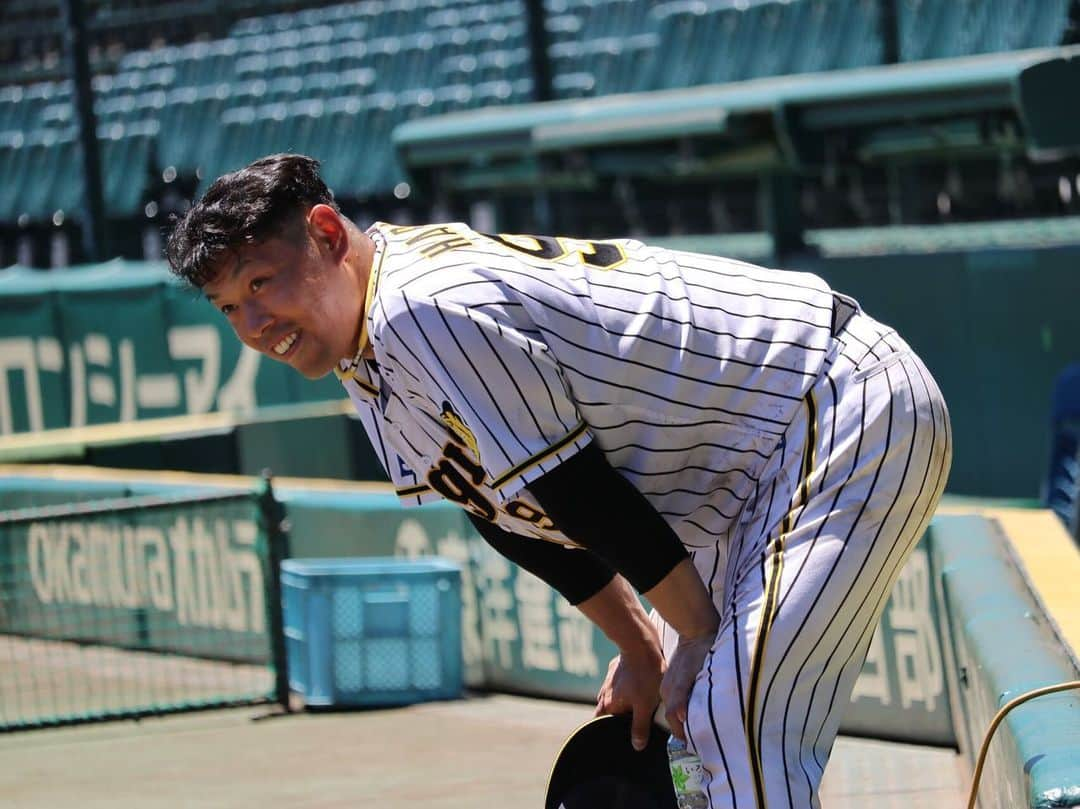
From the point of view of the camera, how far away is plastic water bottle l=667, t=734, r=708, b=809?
2.50 m

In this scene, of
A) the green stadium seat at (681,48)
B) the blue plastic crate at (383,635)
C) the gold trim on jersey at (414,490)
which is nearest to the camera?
the gold trim on jersey at (414,490)

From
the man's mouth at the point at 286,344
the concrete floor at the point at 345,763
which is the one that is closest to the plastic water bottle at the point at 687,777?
the man's mouth at the point at 286,344

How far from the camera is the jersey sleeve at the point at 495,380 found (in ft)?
7.61

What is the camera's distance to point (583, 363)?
2.39 metres

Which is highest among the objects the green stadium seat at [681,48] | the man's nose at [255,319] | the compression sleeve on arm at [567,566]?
the green stadium seat at [681,48]

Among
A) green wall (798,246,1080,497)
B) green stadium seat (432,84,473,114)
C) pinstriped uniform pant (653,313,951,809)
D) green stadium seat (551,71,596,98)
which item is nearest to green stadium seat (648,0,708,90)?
green stadium seat (551,71,596,98)

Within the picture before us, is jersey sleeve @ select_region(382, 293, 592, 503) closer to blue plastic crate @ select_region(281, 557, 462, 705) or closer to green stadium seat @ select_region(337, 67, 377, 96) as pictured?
blue plastic crate @ select_region(281, 557, 462, 705)

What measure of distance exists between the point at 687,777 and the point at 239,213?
1.02 metres

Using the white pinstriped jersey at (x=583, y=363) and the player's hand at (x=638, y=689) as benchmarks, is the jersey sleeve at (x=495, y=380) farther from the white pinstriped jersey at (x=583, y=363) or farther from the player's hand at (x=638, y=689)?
the player's hand at (x=638, y=689)

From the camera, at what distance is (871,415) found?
2471 millimetres

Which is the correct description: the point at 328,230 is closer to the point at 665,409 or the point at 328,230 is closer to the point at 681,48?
the point at 665,409

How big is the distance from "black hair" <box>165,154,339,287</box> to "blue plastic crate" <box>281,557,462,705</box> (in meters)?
4.47

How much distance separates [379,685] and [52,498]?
2.75 meters

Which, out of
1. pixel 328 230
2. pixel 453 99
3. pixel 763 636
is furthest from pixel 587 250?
pixel 453 99
